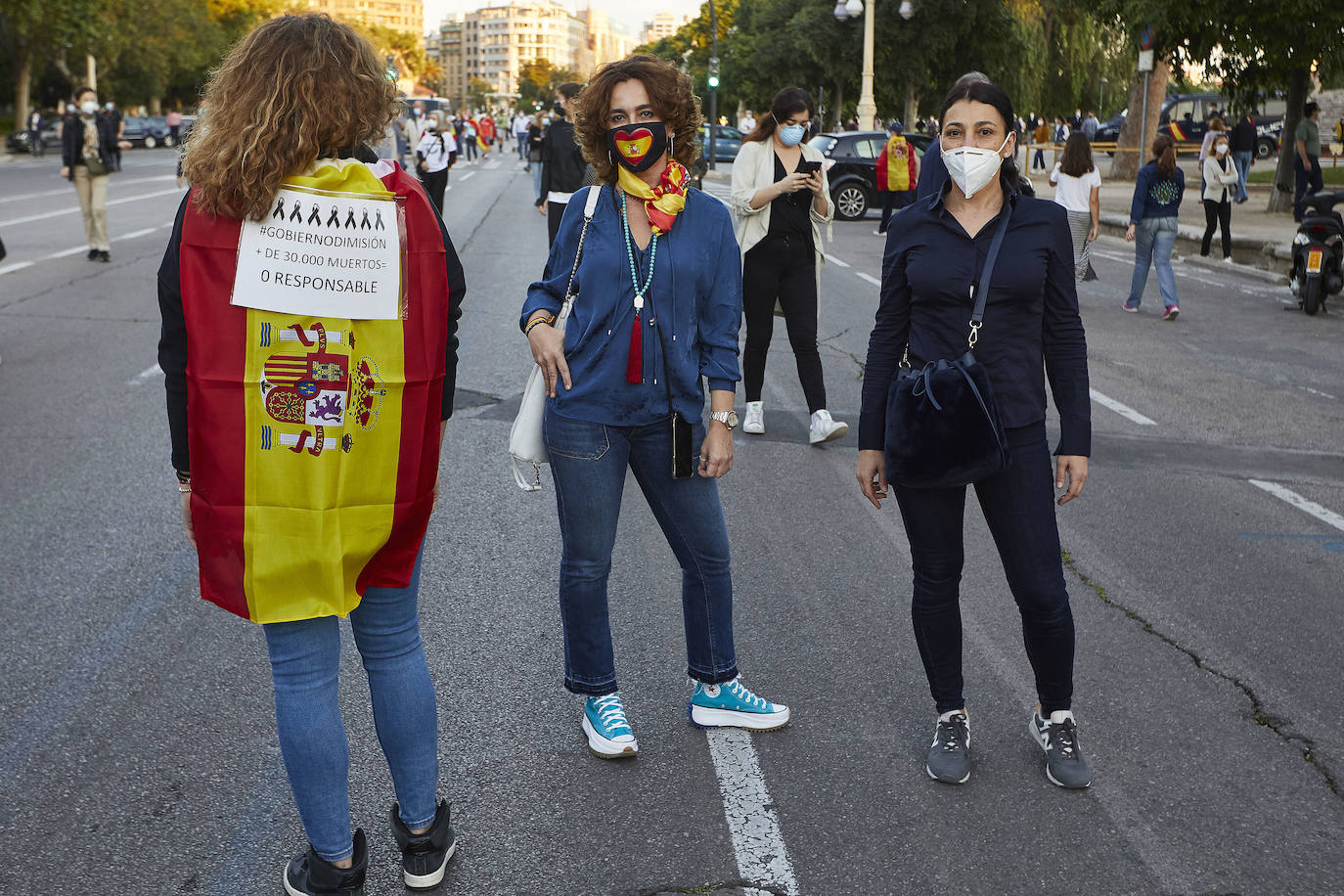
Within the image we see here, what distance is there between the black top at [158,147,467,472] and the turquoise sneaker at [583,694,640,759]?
134 cm

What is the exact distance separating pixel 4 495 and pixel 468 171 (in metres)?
39.9

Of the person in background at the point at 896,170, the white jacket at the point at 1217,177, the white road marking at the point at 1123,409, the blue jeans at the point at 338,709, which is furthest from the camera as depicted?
the person in background at the point at 896,170

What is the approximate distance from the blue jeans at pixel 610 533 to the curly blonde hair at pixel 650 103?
0.70 m

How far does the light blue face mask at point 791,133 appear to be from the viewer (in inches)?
272

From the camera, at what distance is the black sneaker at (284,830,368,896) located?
2.89 metres

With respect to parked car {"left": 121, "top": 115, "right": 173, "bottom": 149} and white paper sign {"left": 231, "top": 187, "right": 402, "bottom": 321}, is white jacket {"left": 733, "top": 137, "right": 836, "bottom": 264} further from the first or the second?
parked car {"left": 121, "top": 115, "right": 173, "bottom": 149}

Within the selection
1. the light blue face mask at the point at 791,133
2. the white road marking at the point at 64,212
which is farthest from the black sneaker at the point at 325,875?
the white road marking at the point at 64,212

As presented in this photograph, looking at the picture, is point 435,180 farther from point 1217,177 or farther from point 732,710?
point 732,710

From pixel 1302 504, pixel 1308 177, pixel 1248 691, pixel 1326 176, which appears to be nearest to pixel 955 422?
pixel 1248 691

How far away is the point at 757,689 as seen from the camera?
4.22 metres

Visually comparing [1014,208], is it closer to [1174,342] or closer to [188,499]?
[188,499]

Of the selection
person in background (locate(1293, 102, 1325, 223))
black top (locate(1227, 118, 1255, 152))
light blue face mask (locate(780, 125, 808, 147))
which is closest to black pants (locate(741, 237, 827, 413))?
light blue face mask (locate(780, 125, 808, 147))

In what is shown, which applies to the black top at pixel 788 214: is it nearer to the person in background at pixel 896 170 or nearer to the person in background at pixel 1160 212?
the person in background at pixel 1160 212

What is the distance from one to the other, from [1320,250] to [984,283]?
11.5 meters
